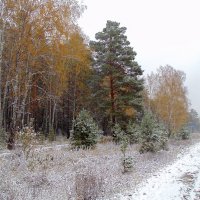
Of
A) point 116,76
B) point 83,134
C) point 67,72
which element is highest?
point 67,72

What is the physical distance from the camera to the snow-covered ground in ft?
29.4

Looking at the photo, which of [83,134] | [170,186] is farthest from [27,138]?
[83,134]

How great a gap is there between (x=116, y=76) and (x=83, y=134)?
9836 mm

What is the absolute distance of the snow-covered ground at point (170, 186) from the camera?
8.95 m

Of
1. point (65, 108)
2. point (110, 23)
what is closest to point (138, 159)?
point (110, 23)

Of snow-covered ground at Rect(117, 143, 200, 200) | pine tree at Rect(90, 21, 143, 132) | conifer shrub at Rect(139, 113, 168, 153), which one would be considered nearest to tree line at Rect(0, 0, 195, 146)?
pine tree at Rect(90, 21, 143, 132)

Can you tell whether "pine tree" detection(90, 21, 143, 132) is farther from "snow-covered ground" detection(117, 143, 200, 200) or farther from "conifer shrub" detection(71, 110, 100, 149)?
"snow-covered ground" detection(117, 143, 200, 200)

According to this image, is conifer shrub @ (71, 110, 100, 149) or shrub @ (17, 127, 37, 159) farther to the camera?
conifer shrub @ (71, 110, 100, 149)

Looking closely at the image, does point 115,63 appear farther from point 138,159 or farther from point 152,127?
point 138,159

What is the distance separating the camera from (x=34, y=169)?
11.5 m

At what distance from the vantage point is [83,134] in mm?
18859

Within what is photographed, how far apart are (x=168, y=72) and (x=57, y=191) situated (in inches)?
1647

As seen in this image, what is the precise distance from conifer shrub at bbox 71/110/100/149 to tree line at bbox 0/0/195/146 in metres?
2.25

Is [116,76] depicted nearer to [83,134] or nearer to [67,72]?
[67,72]
